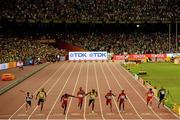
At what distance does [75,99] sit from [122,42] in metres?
57.2

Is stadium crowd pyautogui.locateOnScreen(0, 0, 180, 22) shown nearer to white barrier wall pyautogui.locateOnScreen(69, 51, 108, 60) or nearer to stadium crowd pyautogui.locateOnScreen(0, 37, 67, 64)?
stadium crowd pyautogui.locateOnScreen(0, 37, 67, 64)

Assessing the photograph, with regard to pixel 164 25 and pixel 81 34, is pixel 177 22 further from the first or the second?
pixel 81 34

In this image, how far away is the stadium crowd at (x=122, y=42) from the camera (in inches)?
3381

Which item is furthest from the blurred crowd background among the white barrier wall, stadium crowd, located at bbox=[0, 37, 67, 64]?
the white barrier wall

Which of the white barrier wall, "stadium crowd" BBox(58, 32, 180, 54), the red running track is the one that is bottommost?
the red running track

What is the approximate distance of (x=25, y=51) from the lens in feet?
251

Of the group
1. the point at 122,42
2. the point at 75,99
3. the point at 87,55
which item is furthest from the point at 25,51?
the point at 75,99

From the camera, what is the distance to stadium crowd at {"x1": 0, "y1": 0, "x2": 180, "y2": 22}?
88375 mm

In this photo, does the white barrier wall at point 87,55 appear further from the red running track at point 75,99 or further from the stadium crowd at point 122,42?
the red running track at point 75,99

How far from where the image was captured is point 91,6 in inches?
3593

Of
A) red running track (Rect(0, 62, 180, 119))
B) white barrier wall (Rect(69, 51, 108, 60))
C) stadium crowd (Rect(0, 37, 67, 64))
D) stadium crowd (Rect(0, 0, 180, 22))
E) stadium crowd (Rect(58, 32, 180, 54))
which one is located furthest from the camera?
stadium crowd (Rect(0, 0, 180, 22))

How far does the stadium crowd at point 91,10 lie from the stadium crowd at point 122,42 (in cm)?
370

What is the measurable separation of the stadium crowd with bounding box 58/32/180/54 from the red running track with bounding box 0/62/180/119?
35.4m

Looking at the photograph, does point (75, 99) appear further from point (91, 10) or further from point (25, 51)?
point (91, 10)
